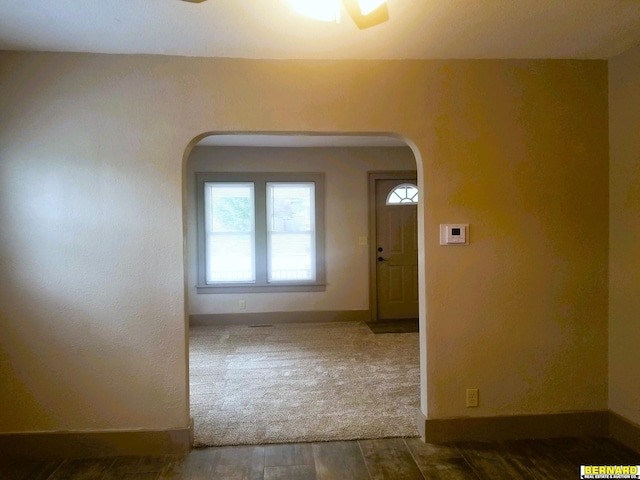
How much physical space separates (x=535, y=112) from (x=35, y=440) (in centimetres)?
361

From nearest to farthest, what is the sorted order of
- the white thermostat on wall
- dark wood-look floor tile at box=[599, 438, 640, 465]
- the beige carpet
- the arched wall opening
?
dark wood-look floor tile at box=[599, 438, 640, 465], the white thermostat on wall, the beige carpet, the arched wall opening

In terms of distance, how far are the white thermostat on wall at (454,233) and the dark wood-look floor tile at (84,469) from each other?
92.9 inches

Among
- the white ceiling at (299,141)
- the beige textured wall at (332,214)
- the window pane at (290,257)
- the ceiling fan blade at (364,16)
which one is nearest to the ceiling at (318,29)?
the ceiling fan blade at (364,16)

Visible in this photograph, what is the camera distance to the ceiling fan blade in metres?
1.39

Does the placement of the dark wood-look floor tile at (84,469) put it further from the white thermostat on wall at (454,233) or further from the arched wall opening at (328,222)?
the arched wall opening at (328,222)

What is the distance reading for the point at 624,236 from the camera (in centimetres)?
249

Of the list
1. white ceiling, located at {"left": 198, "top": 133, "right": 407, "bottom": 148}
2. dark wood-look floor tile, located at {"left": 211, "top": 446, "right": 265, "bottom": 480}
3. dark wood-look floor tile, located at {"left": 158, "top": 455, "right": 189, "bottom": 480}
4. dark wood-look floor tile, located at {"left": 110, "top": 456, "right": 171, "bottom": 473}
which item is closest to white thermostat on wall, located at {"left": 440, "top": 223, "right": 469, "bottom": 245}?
dark wood-look floor tile, located at {"left": 211, "top": 446, "right": 265, "bottom": 480}

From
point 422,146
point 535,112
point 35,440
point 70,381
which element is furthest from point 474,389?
point 35,440

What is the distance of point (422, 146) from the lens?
2.53 metres

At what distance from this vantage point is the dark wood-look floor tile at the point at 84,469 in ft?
7.26

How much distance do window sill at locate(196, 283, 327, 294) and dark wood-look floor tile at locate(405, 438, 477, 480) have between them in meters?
3.15

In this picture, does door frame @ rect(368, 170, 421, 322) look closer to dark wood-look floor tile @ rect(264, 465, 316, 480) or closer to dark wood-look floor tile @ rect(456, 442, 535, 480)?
dark wood-look floor tile @ rect(456, 442, 535, 480)

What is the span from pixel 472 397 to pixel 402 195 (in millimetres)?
3678

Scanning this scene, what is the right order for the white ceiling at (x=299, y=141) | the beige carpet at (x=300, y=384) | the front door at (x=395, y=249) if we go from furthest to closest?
1. the front door at (x=395, y=249)
2. the white ceiling at (x=299, y=141)
3. the beige carpet at (x=300, y=384)
